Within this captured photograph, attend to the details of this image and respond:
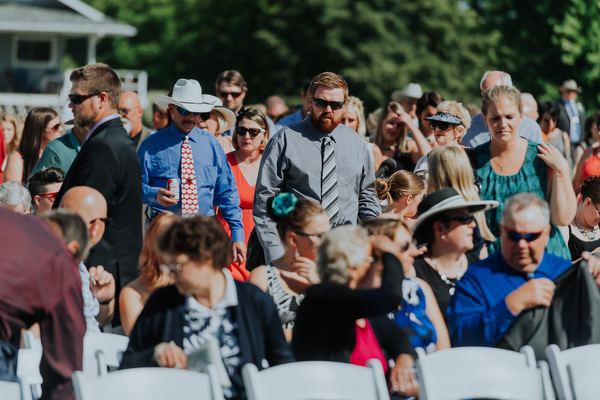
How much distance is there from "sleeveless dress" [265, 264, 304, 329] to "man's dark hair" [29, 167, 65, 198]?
96.0 inches

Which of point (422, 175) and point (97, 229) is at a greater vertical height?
point (422, 175)

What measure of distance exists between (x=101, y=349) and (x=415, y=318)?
1471mm

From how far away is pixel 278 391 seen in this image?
3330 millimetres

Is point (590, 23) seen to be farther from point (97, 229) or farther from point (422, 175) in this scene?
point (97, 229)

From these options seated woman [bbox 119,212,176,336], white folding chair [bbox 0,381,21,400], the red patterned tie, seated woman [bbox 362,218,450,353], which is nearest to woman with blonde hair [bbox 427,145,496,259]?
seated woman [bbox 362,218,450,353]

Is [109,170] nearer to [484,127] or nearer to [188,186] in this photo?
[188,186]

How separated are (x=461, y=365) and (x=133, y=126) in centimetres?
563

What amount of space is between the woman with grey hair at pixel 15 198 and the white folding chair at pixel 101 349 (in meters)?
2.14

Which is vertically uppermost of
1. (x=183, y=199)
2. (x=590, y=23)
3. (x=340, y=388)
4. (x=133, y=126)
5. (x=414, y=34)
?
(x=414, y=34)

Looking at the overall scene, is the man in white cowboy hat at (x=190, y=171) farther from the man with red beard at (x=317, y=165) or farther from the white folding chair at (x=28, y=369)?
the white folding chair at (x=28, y=369)

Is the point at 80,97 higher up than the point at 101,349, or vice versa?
the point at 80,97

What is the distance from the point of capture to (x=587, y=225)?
6.20 metres

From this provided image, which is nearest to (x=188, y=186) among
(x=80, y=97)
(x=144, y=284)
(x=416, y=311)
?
(x=80, y=97)

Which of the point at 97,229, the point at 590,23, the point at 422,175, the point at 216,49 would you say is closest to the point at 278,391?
the point at 97,229
